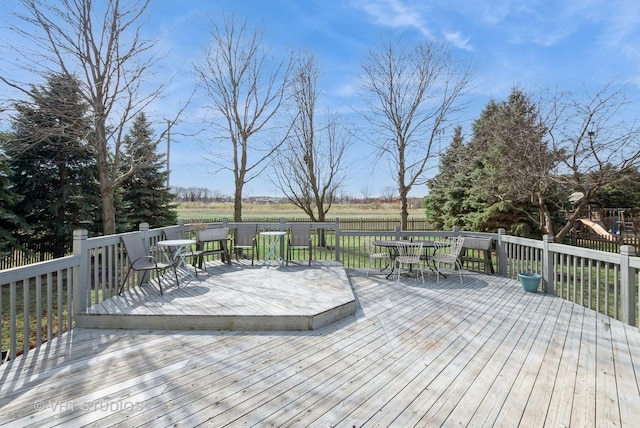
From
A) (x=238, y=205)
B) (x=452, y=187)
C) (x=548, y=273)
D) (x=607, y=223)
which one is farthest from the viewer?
(x=607, y=223)

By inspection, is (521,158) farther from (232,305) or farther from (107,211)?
(107,211)

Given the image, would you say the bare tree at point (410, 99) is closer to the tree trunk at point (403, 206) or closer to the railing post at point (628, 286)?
the tree trunk at point (403, 206)

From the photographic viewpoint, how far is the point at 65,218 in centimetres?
891

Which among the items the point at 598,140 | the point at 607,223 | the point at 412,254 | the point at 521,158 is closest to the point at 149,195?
the point at 412,254

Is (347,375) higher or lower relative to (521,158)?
lower

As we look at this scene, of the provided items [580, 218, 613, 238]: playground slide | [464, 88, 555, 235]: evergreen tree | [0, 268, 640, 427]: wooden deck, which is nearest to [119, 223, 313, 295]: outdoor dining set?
[0, 268, 640, 427]: wooden deck

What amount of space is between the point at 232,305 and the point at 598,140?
24.6ft

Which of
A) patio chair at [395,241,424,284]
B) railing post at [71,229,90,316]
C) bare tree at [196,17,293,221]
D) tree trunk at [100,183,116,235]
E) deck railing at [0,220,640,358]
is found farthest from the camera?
bare tree at [196,17,293,221]

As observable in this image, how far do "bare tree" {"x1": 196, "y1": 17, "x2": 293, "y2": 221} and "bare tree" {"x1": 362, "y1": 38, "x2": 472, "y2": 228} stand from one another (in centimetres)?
369

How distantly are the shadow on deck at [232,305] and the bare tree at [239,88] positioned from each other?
571 centimetres

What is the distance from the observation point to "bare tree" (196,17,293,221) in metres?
10.4

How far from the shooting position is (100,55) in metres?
6.88

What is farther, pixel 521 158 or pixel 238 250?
pixel 521 158

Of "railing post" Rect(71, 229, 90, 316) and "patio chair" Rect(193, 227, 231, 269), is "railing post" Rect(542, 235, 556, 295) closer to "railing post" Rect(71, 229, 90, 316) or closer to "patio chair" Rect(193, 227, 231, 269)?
"patio chair" Rect(193, 227, 231, 269)
